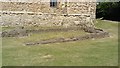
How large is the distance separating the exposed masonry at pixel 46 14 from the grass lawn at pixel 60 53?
14.3 feet

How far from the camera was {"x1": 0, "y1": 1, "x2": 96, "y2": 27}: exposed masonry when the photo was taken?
2394cm

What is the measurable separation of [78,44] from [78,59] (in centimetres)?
411

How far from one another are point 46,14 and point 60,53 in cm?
951

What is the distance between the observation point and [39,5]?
80.1 ft

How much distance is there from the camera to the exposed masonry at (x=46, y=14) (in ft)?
78.5

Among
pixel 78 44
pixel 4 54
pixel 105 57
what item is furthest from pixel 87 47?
pixel 4 54

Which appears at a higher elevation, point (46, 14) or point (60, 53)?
point (46, 14)

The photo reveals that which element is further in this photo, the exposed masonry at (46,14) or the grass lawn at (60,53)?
the exposed masonry at (46,14)

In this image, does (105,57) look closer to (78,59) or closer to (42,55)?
(78,59)

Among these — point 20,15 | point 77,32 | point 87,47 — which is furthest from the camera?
point 20,15

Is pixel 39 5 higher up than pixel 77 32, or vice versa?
pixel 39 5

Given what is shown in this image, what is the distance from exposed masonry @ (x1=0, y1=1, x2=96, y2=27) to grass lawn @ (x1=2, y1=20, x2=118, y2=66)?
435cm

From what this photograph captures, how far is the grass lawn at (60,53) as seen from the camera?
13398 millimetres

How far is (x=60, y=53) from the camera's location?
50.5 feet
